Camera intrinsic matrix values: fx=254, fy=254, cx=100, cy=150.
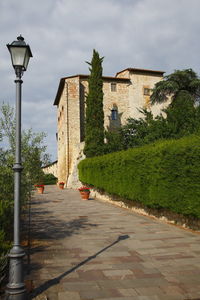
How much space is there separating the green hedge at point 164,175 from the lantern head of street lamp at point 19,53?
5.62 m

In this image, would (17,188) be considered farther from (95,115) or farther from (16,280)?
(95,115)

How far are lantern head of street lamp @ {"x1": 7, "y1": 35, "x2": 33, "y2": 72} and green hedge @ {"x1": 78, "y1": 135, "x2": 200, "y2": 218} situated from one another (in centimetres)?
562

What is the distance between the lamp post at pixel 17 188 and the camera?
355 cm

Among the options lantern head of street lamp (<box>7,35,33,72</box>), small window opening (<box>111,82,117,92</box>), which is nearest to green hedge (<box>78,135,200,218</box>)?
lantern head of street lamp (<box>7,35,33,72</box>)

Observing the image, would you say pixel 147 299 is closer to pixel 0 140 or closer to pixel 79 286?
pixel 79 286

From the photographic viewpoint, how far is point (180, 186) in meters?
8.33

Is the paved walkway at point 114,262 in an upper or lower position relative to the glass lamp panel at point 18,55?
lower

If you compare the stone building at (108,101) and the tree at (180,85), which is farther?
the stone building at (108,101)

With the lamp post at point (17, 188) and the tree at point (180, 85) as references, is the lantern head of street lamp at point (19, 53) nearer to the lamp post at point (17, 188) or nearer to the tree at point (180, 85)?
the lamp post at point (17, 188)

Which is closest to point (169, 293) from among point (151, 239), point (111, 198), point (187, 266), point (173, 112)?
point (187, 266)

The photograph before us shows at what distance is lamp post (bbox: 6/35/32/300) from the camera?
3553 millimetres

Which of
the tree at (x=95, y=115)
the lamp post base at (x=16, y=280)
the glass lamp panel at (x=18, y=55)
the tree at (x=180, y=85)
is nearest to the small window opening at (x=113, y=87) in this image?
the tree at (x=180, y=85)

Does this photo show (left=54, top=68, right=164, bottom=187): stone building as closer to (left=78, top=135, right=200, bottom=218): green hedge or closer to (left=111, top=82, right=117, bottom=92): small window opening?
(left=111, top=82, right=117, bottom=92): small window opening

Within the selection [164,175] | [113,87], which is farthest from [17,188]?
[113,87]
